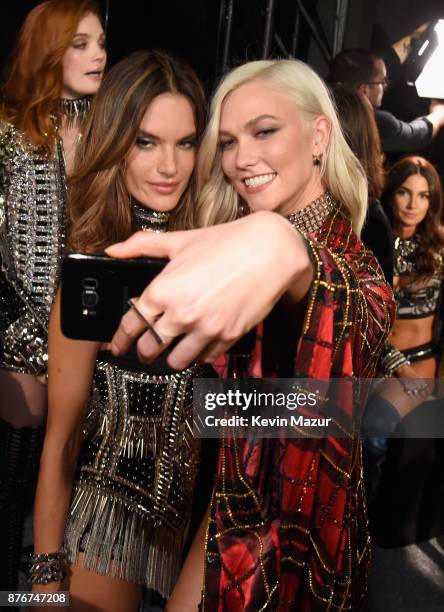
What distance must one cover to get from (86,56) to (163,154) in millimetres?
317

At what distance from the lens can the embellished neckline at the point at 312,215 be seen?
89 cm

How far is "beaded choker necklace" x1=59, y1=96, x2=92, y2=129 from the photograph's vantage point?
3.91 feet

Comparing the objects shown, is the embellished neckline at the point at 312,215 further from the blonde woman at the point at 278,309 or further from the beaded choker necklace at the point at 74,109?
the beaded choker necklace at the point at 74,109

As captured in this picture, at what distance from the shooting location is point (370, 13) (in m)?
1.25

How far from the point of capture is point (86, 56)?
117 centimetres

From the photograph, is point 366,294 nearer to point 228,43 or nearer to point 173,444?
point 173,444

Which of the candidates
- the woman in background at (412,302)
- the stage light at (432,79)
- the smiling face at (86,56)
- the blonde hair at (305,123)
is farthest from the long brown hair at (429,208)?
the smiling face at (86,56)

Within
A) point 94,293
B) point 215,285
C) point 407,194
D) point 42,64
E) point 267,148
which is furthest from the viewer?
point 407,194

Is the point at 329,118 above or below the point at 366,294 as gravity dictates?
above

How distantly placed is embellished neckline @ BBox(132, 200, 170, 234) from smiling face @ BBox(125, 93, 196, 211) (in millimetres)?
16

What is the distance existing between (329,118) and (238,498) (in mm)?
530

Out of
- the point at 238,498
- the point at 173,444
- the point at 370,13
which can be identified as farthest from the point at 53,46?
the point at 238,498

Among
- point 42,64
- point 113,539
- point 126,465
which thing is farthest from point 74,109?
point 113,539

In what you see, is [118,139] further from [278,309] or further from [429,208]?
[429,208]
